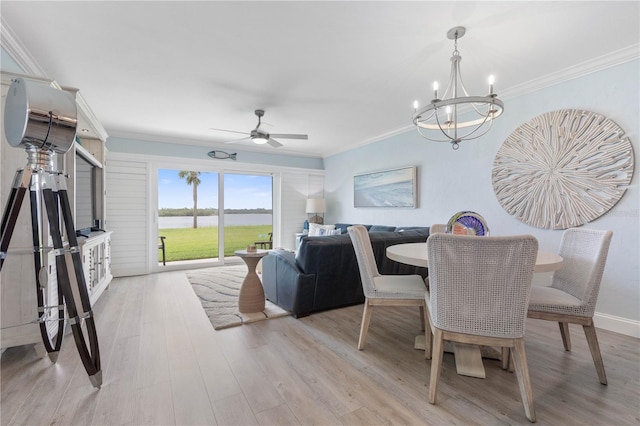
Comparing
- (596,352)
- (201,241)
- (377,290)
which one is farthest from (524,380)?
(201,241)

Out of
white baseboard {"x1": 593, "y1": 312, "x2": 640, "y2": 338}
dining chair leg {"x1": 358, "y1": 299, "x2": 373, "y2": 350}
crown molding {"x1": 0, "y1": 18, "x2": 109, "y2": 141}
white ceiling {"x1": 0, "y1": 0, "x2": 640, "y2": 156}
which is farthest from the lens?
white baseboard {"x1": 593, "y1": 312, "x2": 640, "y2": 338}

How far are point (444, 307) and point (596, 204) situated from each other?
2144 millimetres

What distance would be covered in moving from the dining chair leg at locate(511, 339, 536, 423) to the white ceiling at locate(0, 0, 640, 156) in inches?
81.3

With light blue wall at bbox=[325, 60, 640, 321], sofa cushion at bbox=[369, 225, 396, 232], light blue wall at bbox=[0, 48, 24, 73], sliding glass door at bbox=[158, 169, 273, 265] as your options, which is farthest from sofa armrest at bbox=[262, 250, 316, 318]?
light blue wall at bbox=[0, 48, 24, 73]

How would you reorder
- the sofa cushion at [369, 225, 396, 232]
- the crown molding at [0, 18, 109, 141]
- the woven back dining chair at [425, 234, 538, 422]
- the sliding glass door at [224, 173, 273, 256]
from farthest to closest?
the sliding glass door at [224, 173, 273, 256] < the sofa cushion at [369, 225, 396, 232] < the crown molding at [0, 18, 109, 141] < the woven back dining chair at [425, 234, 538, 422]

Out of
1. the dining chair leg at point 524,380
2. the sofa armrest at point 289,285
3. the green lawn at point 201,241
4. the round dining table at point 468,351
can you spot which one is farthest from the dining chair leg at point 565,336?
the green lawn at point 201,241

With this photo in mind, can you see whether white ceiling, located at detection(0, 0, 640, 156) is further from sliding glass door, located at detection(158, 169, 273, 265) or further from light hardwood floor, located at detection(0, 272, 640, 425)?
light hardwood floor, located at detection(0, 272, 640, 425)

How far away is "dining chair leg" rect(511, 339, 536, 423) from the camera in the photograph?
1404mm

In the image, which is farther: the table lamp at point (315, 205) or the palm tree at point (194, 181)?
the table lamp at point (315, 205)

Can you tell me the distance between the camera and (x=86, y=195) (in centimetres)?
322

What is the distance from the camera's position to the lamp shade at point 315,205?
6.09 meters

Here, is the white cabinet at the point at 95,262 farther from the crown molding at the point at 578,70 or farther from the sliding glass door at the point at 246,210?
the crown molding at the point at 578,70

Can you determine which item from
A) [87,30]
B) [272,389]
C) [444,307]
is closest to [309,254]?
[272,389]

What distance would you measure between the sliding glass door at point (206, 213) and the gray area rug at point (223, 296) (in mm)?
639
